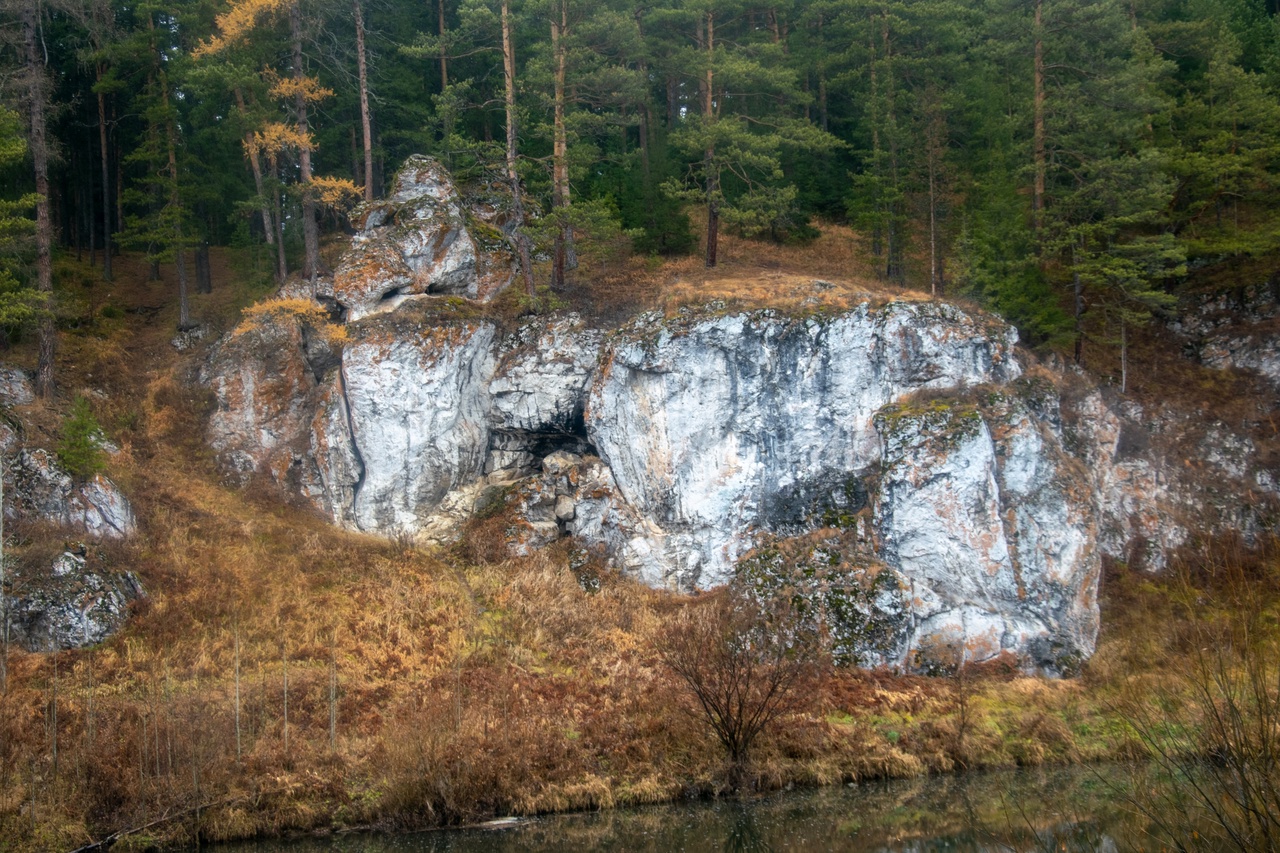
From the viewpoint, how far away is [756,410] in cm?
2386

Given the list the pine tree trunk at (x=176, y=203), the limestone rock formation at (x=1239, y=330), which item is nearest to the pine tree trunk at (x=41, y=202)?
the pine tree trunk at (x=176, y=203)

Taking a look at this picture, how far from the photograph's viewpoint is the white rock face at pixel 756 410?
23266mm

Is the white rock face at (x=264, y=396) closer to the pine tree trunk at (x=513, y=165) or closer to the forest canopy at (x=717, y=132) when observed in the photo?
the forest canopy at (x=717, y=132)

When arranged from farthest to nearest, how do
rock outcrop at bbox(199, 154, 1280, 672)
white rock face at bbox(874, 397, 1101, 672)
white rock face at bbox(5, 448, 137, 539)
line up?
rock outcrop at bbox(199, 154, 1280, 672), white rock face at bbox(874, 397, 1101, 672), white rock face at bbox(5, 448, 137, 539)

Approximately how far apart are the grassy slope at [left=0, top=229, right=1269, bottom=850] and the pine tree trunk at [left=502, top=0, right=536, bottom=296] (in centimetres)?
503

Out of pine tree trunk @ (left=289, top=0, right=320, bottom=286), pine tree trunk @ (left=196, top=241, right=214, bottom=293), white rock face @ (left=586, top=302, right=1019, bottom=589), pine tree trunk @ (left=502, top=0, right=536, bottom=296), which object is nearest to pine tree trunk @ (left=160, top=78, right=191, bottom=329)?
pine tree trunk @ (left=196, top=241, right=214, bottom=293)

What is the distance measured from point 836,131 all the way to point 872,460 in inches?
841

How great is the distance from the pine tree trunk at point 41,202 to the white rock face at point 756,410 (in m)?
15.2

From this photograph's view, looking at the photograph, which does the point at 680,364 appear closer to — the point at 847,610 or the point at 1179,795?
the point at 847,610

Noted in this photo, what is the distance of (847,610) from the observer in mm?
21078

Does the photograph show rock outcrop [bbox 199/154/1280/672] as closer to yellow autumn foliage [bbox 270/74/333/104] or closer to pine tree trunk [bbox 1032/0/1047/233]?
yellow autumn foliage [bbox 270/74/333/104]

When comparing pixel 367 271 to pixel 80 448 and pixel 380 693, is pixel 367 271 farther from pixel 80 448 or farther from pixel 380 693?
pixel 380 693

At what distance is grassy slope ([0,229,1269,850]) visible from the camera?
15.3 metres

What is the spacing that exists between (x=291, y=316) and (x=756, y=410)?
14.6 m
